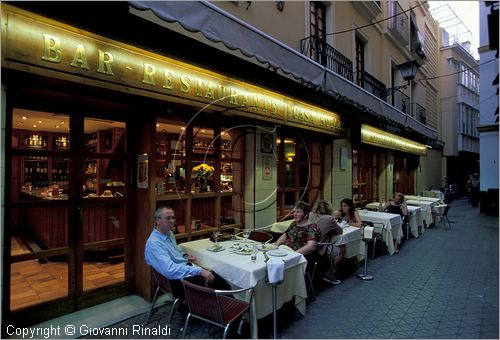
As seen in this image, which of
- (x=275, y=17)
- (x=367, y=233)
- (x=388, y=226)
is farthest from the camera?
(x=388, y=226)

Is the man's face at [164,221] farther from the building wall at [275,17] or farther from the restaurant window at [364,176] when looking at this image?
the restaurant window at [364,176]

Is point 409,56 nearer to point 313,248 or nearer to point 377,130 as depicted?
point 377,130

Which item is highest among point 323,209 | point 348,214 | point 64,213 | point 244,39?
point 244,39

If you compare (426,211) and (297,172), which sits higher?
(297,172)

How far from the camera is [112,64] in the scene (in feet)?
11.1

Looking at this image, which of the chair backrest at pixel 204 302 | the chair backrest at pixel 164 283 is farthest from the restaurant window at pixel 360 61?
the chair backrest at pixel 204 302

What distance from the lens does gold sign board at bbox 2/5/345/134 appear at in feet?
9.08

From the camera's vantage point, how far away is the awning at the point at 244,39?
9.58 ft

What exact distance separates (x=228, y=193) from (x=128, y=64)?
2839 mm

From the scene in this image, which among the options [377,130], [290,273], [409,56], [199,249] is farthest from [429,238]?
[409,56]

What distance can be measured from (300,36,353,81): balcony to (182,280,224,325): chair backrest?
20.3 feet

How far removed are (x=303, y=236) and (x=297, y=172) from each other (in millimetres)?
3083

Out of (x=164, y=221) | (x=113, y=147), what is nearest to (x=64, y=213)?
(x=113, y=147)

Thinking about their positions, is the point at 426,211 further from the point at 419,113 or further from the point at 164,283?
the point at 164,283
